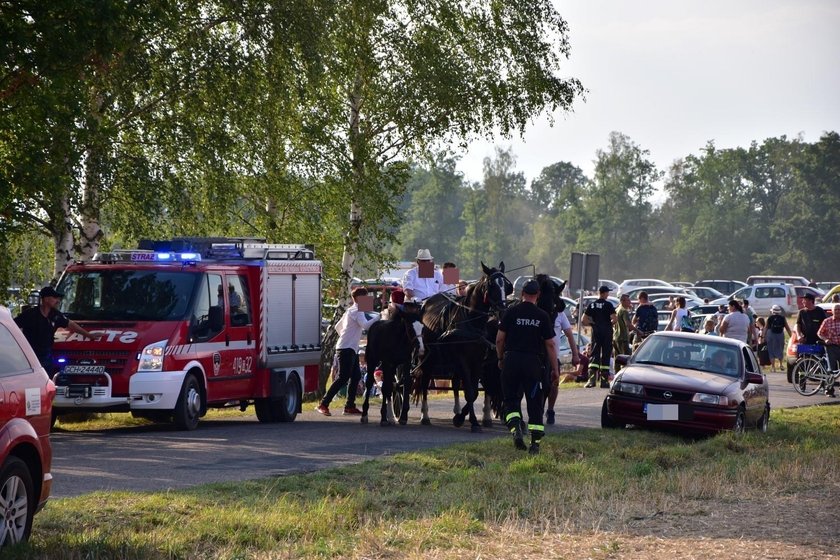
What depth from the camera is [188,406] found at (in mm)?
19406

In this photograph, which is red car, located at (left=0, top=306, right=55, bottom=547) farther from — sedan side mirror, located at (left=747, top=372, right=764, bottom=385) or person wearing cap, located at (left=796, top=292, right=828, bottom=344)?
person wearing cap, located at (left=796, top=292, right=828, bottom=344)

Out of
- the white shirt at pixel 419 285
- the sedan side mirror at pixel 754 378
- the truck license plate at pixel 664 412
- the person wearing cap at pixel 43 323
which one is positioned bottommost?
the truck license plate at pixel 664 412

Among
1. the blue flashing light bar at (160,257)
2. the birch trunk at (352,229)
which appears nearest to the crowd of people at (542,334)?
the blue flashing light bar at (160,257)

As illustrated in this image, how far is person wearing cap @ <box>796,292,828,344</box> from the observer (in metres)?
29.2

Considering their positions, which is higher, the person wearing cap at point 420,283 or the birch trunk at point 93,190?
the birch trunk at point 93,190

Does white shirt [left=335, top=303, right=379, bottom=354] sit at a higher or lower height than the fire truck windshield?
lower

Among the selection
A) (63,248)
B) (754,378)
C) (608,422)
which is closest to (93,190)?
(63,248)

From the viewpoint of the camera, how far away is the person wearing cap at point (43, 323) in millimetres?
17109

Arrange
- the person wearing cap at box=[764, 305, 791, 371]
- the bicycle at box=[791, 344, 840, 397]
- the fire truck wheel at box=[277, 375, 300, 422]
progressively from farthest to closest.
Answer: the person wearing cap at box=[764, 305, 791, 371] < the bicycle at box=[791, 344, 840, 397] < the fire truck wheel at box=[277, 375, 300, 422]

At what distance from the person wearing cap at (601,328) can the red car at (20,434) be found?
2045 centimetres

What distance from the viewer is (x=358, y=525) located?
11000 millimetres

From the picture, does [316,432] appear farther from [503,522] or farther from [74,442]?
[503,522]

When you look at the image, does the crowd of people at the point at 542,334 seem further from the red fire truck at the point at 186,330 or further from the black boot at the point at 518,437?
the red fire truck at the point at 186,330

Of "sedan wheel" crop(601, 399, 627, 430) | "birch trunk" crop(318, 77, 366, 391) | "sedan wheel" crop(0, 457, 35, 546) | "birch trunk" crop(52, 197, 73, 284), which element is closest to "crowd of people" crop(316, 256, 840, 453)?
"sedan wheel" crop(601, 399, 627, 430)
